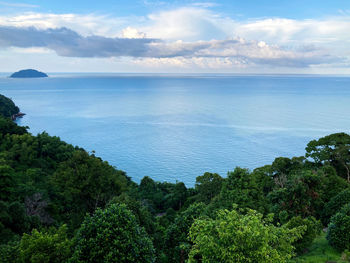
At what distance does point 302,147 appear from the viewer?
66812mm

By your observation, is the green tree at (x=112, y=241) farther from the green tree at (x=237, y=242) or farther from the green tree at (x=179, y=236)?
the green tree at (x=237, y=242)

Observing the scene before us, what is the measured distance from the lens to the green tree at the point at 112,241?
36.7ft

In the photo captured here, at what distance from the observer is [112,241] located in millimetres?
11359

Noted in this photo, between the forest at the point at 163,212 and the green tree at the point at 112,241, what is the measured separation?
0.04 m

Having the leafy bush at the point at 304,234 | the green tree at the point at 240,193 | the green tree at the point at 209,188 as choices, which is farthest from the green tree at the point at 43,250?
the green tree at the point at 209,188

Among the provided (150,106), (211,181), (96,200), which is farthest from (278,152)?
(150,106)

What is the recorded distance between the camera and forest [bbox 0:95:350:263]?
10516mm

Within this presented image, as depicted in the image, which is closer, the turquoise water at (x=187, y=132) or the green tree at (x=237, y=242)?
the green tree at (x=237, y=242)

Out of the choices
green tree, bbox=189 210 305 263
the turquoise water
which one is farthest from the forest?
the turquoise water

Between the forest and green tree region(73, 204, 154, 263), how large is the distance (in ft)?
0.14

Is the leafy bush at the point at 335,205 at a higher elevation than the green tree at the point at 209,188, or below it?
higher

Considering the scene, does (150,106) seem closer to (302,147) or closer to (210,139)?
(210,139)

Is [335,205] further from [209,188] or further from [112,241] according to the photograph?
[112,241]

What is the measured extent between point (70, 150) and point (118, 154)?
711 inches
